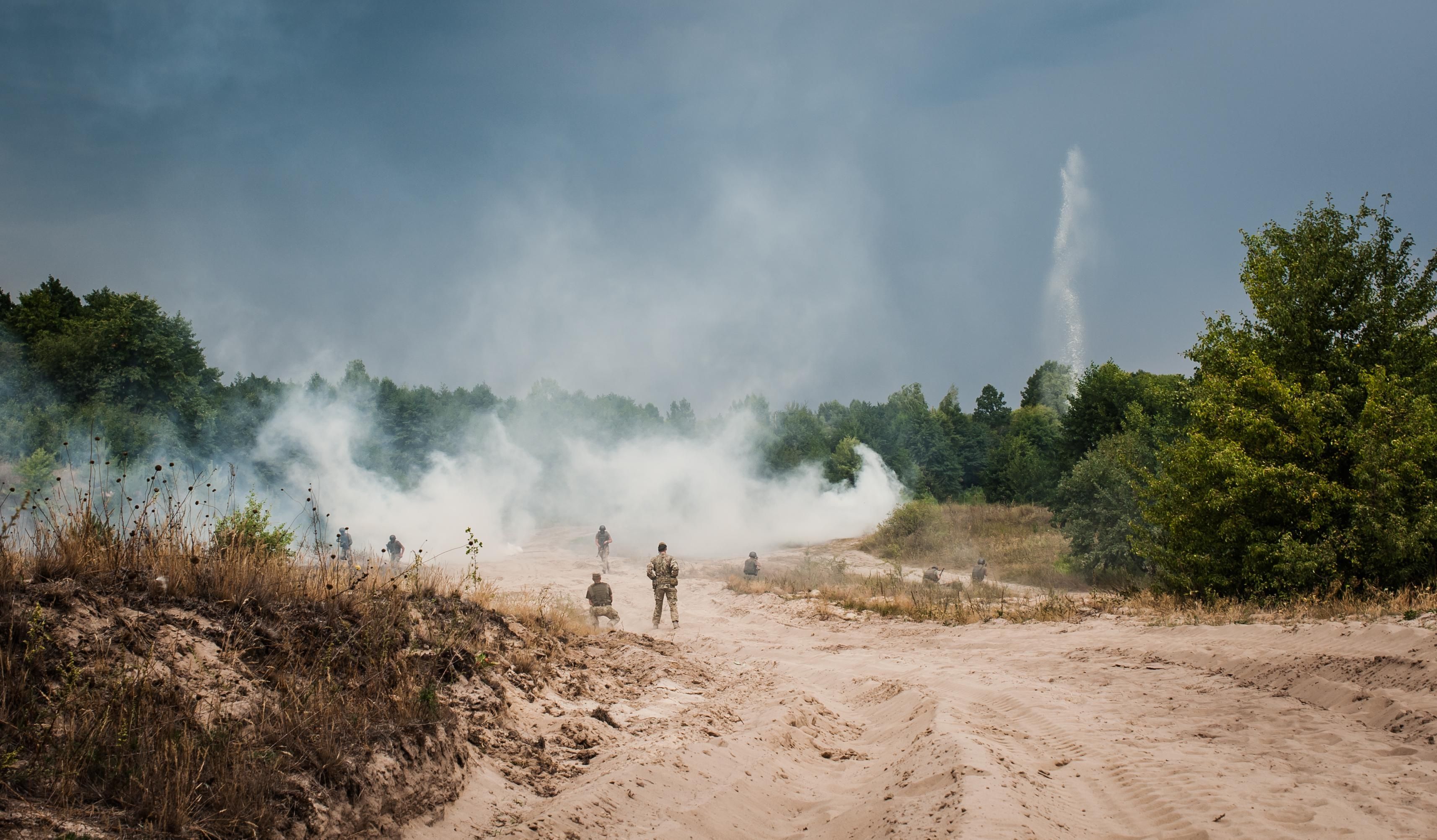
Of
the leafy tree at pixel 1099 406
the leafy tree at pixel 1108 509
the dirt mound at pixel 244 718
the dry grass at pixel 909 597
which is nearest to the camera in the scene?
the dirt mound at pixel 244 718

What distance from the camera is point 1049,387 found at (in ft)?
311

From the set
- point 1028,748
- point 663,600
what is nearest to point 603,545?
point 663,600

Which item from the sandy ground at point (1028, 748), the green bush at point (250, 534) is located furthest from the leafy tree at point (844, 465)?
the green bush at point (250, 534)

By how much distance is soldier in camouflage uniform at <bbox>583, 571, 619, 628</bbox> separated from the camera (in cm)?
1355

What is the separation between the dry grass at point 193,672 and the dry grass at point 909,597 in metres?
11.6

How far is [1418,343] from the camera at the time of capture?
13977 mm

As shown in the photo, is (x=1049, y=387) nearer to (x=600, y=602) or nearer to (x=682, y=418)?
(x=682, y=418)

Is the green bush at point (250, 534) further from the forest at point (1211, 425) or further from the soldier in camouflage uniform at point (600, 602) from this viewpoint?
the forest at point (1211, 425)

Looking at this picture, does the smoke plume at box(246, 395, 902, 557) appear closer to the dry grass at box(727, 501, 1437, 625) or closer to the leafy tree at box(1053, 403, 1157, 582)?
the dry grass at box(727, 501, 1437, 625)

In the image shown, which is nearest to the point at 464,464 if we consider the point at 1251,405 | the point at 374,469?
the point at 374,469

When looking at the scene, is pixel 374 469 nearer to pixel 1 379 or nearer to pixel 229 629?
pixel 1 379

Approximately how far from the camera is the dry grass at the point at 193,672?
3.46 meters

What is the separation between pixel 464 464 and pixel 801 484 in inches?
925

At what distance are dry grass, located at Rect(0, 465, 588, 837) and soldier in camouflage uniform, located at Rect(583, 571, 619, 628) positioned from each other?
697 cm
